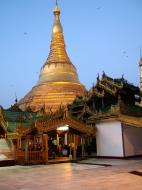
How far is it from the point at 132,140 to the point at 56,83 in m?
19.9

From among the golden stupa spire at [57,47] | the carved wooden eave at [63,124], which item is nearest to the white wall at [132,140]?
the carved wooden eave at [63,124]

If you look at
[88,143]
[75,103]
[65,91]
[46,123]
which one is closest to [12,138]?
[46,123]

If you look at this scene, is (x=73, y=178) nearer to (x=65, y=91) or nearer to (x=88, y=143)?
(x=88, y=143)

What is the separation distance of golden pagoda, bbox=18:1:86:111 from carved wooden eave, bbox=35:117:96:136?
14.2 m

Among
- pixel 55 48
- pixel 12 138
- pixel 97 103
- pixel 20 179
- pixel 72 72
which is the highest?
pixel 55 48

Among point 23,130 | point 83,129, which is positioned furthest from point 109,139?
point 23,130

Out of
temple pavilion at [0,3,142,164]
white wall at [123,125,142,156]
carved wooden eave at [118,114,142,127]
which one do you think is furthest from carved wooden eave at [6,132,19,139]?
white wall at [123,125,142,156]

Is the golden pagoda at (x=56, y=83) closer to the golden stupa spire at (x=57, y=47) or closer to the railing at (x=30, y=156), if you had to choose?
the golden stupa spire at (x=57, y=47)

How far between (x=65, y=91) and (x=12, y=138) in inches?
698

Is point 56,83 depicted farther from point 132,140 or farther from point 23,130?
point 23,130

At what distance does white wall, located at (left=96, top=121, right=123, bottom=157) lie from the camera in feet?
69.0

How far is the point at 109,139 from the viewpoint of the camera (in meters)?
21.8

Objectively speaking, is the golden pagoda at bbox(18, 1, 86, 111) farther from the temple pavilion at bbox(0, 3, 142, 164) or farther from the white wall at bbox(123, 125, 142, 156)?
the white wall at bbox(123, 125, 142, 156)

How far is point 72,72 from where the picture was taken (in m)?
43.0
